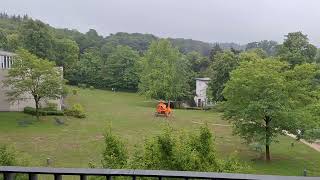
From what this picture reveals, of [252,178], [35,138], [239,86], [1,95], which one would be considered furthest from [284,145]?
[252,178]

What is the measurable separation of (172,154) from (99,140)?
58.3 ft

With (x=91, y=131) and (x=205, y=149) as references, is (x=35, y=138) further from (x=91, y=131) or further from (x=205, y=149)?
(x=205, y=149)

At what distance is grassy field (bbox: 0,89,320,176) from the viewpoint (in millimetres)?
23703

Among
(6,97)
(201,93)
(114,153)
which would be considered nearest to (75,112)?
(6,97)

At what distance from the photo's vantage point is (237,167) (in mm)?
13406

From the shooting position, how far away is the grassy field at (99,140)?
23.7 m

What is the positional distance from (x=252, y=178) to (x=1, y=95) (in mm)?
40795

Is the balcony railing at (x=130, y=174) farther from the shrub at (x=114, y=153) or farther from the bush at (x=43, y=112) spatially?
the bush at (x=43, y=112)

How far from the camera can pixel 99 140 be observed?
98.0 feet

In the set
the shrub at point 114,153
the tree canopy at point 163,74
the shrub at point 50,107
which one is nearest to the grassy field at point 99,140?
the shrub at point 50,107

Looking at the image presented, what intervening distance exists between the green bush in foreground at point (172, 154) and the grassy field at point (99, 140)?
2.62 m

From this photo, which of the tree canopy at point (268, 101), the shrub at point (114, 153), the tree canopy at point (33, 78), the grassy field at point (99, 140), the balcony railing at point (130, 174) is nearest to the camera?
the balcony railing at point (130, 174)

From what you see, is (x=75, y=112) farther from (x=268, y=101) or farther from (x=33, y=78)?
(x=268, y=101)

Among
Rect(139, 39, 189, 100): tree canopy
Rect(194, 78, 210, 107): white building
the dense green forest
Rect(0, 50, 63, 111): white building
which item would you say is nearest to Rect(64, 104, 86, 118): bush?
Rect(0, 50, 63, 111): white building
